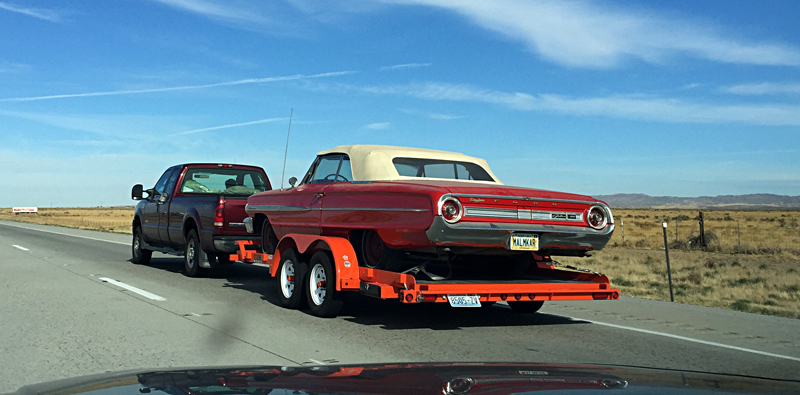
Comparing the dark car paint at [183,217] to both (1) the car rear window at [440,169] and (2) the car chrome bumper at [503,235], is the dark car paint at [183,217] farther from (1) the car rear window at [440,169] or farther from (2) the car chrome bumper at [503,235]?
(2) the car chrome bumper at [503,235]

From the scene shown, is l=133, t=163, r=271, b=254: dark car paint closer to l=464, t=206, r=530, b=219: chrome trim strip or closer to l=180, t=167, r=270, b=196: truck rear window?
l=180, t=167, r=270, b=196: truck rear window

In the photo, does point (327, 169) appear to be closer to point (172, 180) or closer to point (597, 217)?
point (597, 217)

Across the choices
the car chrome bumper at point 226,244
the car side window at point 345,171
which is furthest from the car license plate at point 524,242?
the car chrome bumper at point 226,244

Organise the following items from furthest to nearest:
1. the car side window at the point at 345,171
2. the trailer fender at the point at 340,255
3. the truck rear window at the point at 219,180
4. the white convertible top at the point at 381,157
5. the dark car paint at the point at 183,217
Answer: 1. the truck rear window at the point at 219,180
2. the dark car paint at the point at 183,217
3. the car side window at the point at 345,171
4. the white convertible top at the point at 381,157
5. the trailer fender at the point at 340,255

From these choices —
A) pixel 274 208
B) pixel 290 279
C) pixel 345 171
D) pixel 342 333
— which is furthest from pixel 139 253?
pixel 342 333

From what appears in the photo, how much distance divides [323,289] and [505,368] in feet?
19.2

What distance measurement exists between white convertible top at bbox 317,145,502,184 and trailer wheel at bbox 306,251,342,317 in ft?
3.82

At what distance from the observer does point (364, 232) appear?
362 inches

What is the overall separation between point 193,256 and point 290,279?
4.52 m

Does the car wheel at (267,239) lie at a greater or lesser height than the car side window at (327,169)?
lesser

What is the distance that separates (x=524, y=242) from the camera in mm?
8047

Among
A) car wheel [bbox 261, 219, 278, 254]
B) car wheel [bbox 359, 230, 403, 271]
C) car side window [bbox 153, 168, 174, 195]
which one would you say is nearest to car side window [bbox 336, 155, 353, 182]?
car wheel [bbox 359, 230, 403, 271]

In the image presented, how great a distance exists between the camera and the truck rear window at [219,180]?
14933 mm

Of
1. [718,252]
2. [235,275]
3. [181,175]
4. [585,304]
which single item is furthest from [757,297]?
[718,252]
